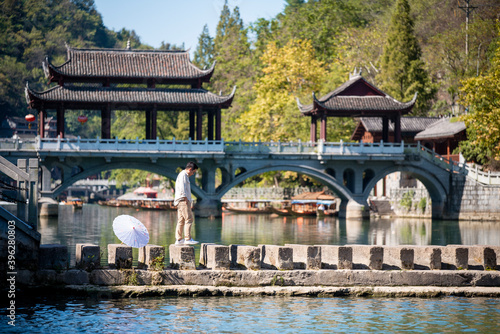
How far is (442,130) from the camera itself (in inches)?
2240

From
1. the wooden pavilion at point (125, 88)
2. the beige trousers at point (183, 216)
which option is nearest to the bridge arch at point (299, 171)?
the wooden pavilion at point (125, 88)

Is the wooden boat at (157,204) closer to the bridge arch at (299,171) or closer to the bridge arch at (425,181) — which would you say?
the bridge arch at (299,171)

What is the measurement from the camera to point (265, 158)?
52.7 m

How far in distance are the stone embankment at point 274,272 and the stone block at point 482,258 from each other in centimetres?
3

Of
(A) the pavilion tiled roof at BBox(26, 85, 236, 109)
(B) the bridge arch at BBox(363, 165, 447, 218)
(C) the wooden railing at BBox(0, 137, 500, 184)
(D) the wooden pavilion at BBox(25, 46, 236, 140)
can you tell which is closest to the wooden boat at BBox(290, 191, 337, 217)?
(B) the bridge arch at BBox(363, 165, 447, 218)

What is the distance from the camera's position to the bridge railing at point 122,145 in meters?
49.0

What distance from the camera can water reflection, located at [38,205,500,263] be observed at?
36875 millimetres

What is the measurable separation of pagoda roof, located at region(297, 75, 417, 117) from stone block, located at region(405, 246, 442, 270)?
3341 centimetres

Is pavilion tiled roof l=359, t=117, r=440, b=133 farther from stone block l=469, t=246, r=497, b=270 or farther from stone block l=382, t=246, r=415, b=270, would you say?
stone block l=382, t=246, r=415, b=270

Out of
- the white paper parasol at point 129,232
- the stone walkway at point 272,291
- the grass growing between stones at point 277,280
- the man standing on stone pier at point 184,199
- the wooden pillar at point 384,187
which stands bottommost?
the stone walkway at point 272,291

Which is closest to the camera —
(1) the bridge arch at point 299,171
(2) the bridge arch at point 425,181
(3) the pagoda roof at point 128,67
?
(3) the pagoda roof at point 128,67

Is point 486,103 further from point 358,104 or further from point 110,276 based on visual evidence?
point 110,276

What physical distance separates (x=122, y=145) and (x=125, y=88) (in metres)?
4.65

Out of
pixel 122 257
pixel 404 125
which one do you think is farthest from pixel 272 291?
pixel 404 125
